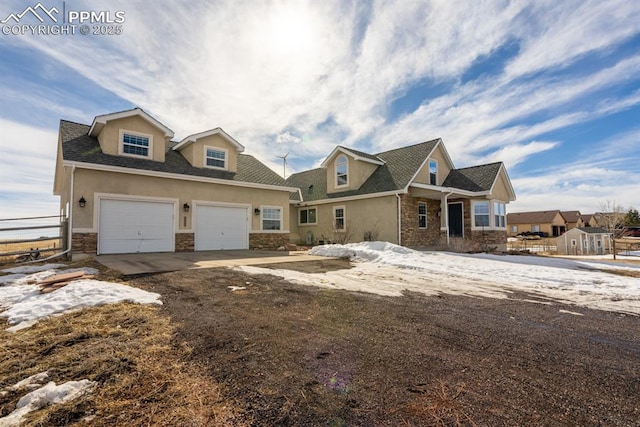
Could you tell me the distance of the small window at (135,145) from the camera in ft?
41.1

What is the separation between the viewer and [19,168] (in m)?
17.0

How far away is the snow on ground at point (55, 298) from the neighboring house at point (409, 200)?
1262 centimetres

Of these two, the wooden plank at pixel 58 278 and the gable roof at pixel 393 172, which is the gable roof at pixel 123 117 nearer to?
the wooden plank at pixel 58 278

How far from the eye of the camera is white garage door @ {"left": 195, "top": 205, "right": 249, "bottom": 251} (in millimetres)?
13484

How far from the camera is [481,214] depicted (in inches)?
695

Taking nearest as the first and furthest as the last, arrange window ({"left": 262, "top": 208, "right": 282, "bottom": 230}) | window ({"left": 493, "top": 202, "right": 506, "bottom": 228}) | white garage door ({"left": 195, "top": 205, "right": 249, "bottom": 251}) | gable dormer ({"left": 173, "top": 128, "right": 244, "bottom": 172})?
white garage door ({"left": 195, "top": 205, "right": 249, "bottom": 251}) < gable dormer ({"left": 173, "top": 128, "right": 244, "bottom": 172}) < window ({"left": 262, "top": 208, "right": 282, "bottom": 230}) < window ({"left": 493, "top": 202, "right": 506, "bottom": 228})

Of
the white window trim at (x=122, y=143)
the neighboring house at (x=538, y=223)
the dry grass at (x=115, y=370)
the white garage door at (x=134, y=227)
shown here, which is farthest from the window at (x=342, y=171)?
the neighboring house at (x=538, y=223)

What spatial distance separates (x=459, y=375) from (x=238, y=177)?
13.8 metres

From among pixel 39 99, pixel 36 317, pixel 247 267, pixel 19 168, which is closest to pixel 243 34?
pixel 247 267

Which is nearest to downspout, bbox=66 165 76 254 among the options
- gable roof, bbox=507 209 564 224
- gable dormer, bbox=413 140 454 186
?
gable dormer, bbox=413 140 454 186

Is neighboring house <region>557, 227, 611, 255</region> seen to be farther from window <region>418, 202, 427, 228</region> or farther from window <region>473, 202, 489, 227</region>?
window <region>418, 202, 427, 228</region>

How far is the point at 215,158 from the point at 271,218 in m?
4.19

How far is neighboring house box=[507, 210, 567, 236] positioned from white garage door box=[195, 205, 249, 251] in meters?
58.3

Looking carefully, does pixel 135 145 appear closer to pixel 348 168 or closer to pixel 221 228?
pixel 221 228
